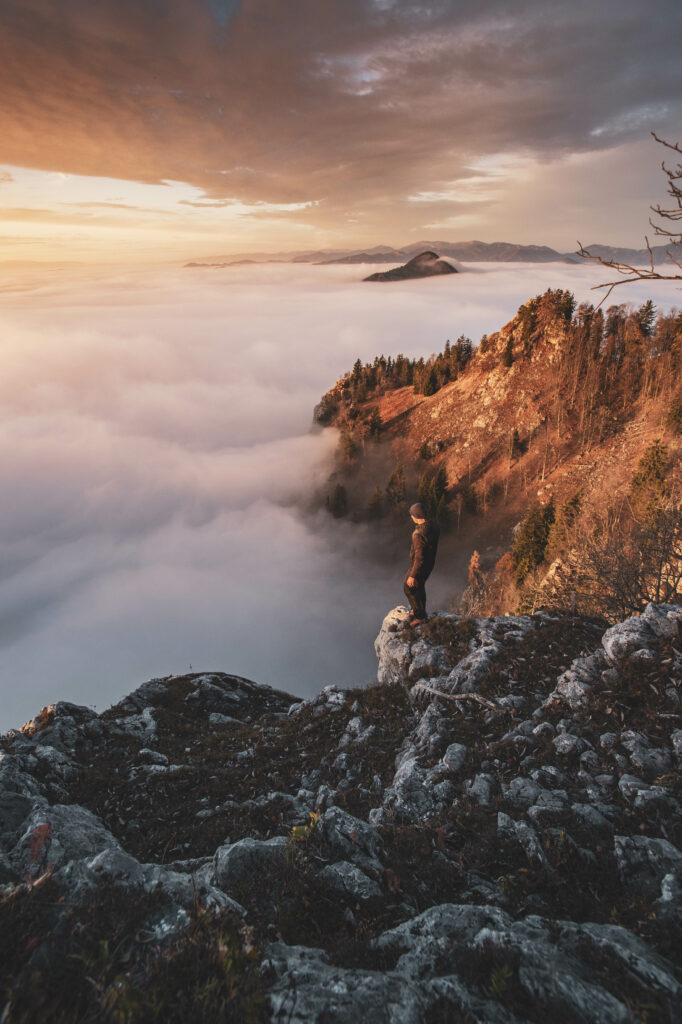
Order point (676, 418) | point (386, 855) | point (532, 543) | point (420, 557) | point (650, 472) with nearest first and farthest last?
1. point (386, 855)
2. point (420, 557)
3. point (650, 472)
4. point (532, 543)
5. point (676, 418)

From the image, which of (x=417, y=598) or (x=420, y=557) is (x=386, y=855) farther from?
(x=417, y=598)

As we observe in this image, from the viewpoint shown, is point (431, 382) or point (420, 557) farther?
point (431, 382)

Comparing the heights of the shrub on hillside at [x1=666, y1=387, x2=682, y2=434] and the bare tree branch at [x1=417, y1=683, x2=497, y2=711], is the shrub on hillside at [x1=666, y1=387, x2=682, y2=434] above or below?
above

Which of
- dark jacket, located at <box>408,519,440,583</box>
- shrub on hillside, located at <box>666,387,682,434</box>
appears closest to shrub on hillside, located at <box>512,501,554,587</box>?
shrub on hillside, located at <box>666,387,682,434</box>

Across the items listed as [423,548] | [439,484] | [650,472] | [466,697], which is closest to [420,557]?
[423,548]

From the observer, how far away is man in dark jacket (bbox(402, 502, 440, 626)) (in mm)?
14086

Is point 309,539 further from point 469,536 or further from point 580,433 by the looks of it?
point 580,433

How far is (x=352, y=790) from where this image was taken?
8844 mm

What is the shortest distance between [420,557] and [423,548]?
346 mm

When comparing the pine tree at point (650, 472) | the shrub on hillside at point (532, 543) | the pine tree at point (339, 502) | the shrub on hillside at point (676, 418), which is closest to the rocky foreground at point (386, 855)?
the pine tree at point (650, 472)

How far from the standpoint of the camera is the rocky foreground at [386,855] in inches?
135

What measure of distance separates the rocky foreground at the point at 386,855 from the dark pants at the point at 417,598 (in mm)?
3570

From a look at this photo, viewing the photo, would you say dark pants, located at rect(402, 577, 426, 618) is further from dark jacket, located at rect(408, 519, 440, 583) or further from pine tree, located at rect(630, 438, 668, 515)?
pine tree, located at rect(630, 438, 668, 515)

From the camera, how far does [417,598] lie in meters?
15.2
